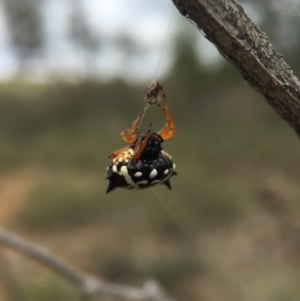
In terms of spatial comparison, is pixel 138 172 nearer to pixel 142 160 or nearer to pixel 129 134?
pixel 142 160

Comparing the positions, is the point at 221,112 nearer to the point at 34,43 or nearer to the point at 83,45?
the point at 83,45

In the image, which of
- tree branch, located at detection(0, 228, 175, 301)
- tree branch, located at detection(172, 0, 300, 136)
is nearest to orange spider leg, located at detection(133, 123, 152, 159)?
tree branch, located at detection(0, 228, 175, 301)

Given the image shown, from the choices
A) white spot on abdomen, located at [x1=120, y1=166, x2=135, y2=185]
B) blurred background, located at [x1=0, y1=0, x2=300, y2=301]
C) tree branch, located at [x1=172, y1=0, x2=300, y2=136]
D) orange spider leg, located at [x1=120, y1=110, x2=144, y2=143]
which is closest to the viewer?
tree branch, located at [x1=172, y1=0, x2=300, y2=136]

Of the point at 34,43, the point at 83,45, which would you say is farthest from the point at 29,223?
the point at 34,43

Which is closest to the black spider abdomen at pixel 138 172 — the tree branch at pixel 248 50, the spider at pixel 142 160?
the spider at pixel 142 160

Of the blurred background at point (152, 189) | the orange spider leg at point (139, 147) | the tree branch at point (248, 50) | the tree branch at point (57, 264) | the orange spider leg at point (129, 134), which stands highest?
the blurred background at point (152, 189)

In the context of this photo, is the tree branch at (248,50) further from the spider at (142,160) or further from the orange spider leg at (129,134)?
the orange spider leg at (129,134)

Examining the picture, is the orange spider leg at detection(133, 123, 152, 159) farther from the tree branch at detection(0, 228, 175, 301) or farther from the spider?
the tree branch at detection(0, 228, 175, 301)

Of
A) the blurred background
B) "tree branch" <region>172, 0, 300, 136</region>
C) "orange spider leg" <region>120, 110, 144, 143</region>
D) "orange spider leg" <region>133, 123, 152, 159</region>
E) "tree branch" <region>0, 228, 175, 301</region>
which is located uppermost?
the blurred background
